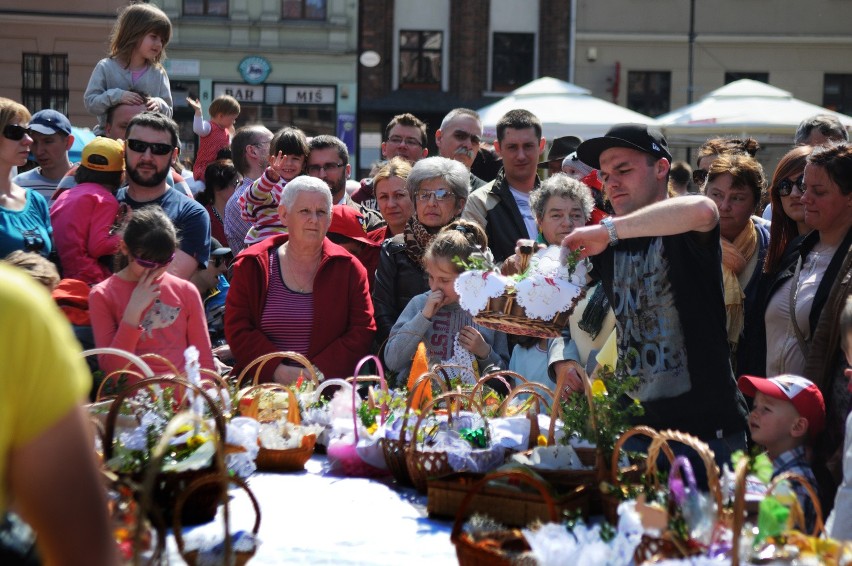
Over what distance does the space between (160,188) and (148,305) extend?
4.29 ft

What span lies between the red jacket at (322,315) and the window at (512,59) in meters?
22.6

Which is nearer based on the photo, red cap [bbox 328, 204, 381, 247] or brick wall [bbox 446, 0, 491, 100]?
red cap [bbox 328, 204, 381, 247]

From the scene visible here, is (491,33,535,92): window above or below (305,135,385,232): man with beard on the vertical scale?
above

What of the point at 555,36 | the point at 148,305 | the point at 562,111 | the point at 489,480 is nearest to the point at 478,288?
the point at 489,480

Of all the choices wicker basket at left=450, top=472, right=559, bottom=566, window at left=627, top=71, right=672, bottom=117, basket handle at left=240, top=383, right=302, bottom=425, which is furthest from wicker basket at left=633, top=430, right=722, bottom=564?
window at left=627, top=71, right=672, bottom=117

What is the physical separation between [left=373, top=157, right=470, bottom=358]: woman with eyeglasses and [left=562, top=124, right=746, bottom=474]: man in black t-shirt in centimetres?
220

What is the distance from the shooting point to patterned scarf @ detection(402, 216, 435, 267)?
5.81 meters

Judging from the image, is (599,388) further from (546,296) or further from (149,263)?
(149,263)

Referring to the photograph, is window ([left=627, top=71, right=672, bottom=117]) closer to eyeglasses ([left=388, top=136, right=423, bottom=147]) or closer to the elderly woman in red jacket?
eyeglasses ([left=388, top=136, right=423, bottom=147])

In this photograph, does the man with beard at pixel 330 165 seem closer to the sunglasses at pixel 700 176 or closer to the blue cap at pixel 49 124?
the blue cap at pixel 49 124

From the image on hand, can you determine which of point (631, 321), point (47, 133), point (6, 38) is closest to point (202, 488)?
point (631, 321)

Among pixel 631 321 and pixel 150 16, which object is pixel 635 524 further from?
pixel 150 16

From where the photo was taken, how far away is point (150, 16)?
6.77 m

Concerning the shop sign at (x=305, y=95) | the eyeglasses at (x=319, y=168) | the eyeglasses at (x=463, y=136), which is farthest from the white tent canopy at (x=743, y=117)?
the shop sign at (x=305, y=95)
